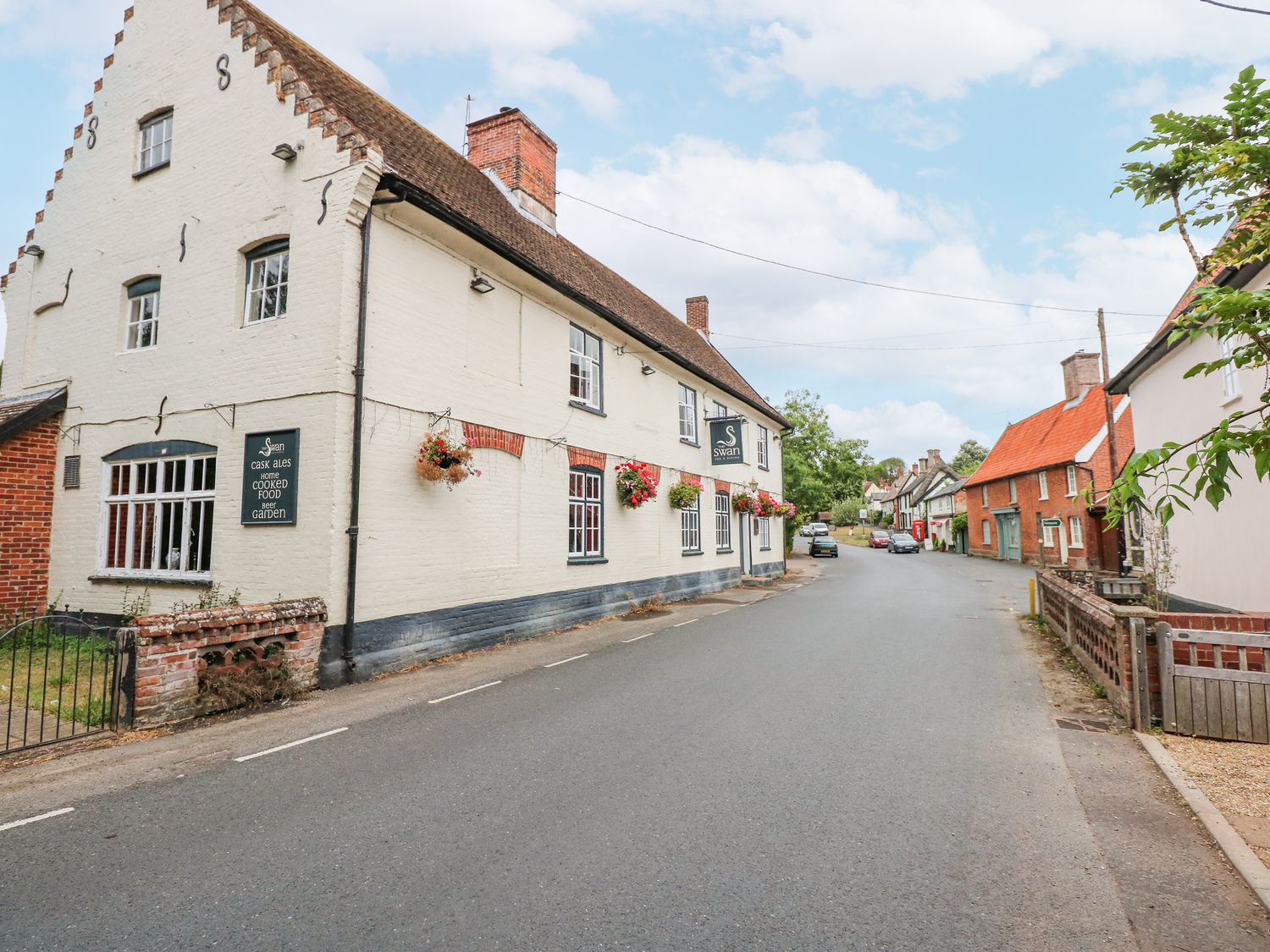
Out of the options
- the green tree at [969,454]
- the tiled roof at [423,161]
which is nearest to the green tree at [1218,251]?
the tiled roof at [423,161]

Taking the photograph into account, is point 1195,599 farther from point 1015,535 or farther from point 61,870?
point 1015,535

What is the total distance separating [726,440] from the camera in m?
19.0

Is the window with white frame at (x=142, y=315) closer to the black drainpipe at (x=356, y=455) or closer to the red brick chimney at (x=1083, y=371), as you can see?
the black drainpipe at (x=356, y=455)

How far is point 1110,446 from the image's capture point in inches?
835

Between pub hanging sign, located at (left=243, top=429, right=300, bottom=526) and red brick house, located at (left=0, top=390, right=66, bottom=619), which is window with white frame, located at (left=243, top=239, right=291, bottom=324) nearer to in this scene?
pub hanging sign, located at (left=243, top=429, right=300, bottom=526)

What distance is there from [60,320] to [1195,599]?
2096 cm

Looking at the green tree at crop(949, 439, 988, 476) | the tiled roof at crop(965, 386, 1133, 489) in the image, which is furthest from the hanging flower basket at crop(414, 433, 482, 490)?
the green tree at crop(949, 439, 988, 476)

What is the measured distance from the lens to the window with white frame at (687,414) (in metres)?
18.5

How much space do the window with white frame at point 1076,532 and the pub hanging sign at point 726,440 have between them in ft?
69.3

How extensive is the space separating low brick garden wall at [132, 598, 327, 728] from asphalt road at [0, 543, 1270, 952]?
60cm

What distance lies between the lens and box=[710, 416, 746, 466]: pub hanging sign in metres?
18.8

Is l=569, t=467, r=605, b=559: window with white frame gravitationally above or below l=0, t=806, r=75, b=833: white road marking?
above

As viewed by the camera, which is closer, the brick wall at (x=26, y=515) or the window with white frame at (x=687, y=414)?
the brick wall at (x=26, y=515)

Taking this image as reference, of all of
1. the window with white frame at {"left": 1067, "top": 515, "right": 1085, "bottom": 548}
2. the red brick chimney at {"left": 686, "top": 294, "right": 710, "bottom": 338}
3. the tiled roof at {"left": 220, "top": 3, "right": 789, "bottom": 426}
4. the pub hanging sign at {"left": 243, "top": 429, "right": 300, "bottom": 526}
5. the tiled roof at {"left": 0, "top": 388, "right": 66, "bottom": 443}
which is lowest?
the window with white frame at {"left": 1067, "top": 515, "right": 1085, "bottom": 548}
